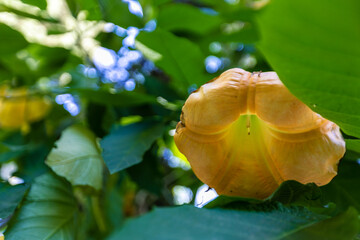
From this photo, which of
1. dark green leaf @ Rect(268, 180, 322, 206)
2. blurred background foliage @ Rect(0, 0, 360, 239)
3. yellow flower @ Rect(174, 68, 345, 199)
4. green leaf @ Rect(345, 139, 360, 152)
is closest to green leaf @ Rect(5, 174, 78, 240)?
blurred background foliage @ Rect(0, 0, 360, 239)

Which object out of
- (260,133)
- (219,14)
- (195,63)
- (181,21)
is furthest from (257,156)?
(219,14)

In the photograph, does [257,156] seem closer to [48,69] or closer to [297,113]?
[297,113]

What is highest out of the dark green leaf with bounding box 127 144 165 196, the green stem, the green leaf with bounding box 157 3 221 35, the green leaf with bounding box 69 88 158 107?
the green leaf with bounding box 157 3 221 35

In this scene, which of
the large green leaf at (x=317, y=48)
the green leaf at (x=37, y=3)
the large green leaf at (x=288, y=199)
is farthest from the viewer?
the green leaf at (x=37, y=3)

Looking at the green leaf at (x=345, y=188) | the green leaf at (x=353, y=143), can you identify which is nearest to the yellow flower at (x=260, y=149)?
the green leaf at (x=353, y=143)

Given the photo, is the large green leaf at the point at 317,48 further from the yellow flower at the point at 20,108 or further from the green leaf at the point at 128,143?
the yellow flower at the point at 20,108

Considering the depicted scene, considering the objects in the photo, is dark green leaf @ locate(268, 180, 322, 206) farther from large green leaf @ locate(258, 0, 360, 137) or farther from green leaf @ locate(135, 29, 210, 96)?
green leaf @ locate(135, 29, 210, 96)

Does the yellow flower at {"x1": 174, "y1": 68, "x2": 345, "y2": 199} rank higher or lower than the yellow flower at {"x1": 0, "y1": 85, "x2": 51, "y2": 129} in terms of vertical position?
higher
